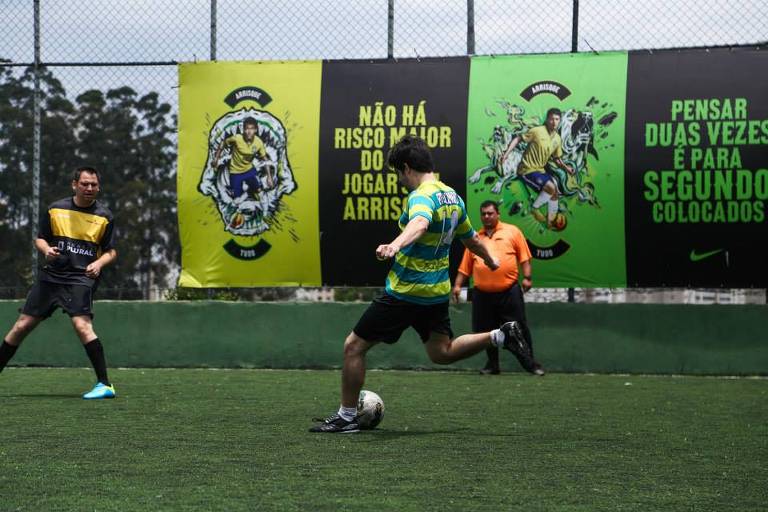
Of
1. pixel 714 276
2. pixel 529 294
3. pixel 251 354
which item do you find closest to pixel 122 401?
pixel 251 354

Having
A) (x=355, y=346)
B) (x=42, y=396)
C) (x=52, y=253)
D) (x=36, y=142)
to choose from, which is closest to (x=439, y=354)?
(x=355, y=346)

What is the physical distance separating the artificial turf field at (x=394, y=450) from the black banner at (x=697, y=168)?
2.05 meters

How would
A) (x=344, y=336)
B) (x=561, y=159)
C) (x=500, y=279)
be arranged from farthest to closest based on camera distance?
(x=344, y=336), (x=561, y=159), (x=500, y=279)

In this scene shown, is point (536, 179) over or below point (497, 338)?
over

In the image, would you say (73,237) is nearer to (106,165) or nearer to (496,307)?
(106,165)

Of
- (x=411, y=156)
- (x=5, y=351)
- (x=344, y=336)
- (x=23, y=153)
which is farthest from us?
(x=23, y=153)

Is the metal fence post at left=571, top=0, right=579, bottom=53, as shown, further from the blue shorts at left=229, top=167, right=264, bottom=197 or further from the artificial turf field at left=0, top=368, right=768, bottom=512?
the artificial turf field at left=0, top=368, right=768, bottom=512

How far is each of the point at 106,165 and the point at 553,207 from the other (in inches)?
197

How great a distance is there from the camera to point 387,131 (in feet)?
45.4

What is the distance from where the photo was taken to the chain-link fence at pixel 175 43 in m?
13.2

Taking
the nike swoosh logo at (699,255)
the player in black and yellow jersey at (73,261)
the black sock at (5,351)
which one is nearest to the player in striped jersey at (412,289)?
the player in black and yellow jersey at (73,261)

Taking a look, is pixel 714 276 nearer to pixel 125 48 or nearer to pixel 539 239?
pixel 539 239

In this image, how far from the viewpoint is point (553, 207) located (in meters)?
13.5

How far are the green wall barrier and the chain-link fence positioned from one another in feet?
0.65
